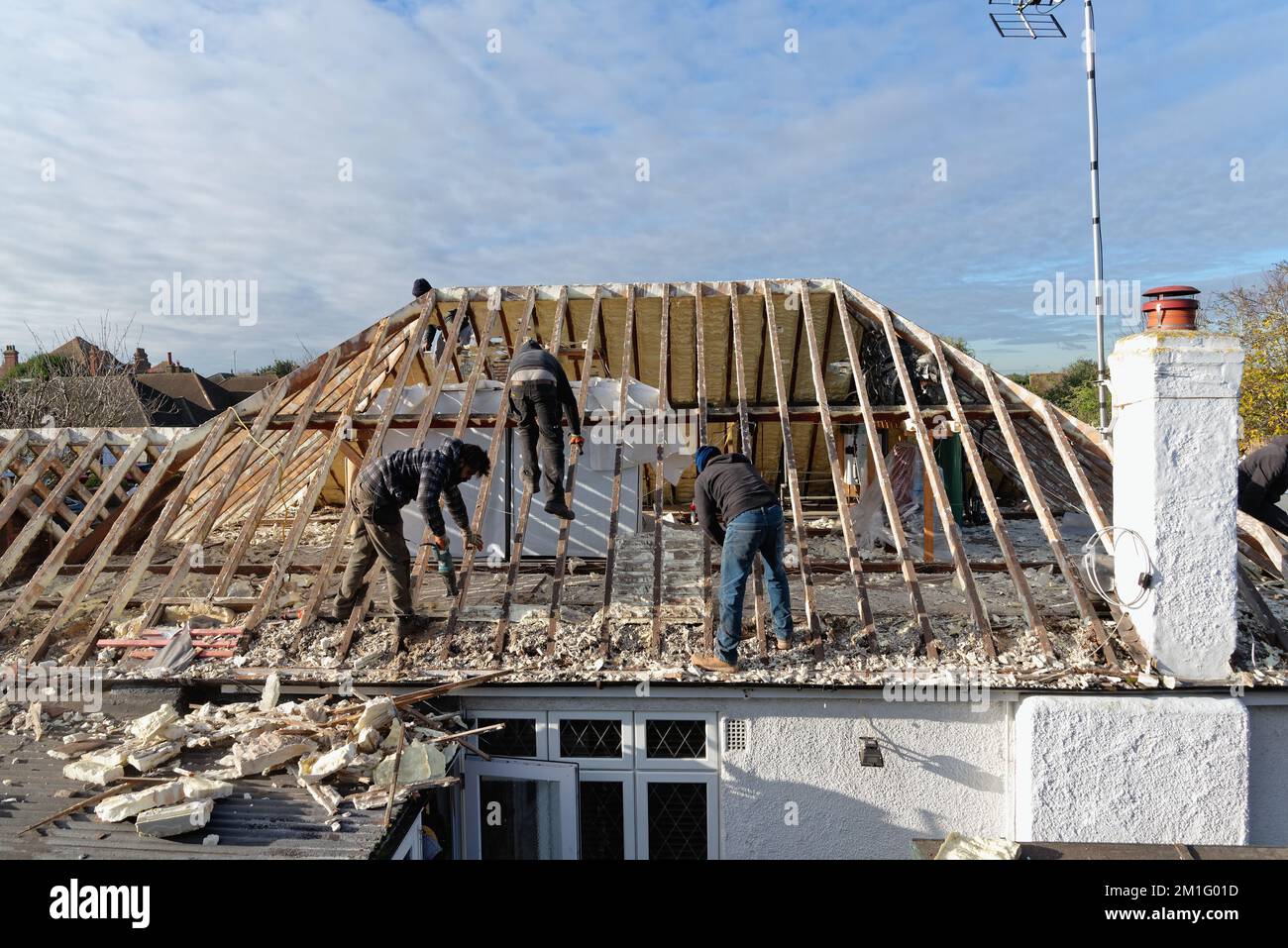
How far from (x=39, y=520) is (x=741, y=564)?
6.16 metres

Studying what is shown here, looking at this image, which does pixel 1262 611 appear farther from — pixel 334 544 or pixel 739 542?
pixel 334 544

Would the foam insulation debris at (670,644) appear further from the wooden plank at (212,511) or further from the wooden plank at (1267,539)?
the wooden plank at (1267,539)

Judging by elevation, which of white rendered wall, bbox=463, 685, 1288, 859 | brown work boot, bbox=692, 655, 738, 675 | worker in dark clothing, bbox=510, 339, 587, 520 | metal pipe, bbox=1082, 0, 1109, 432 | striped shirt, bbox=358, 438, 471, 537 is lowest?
white rendered wall, bbox=463, 685, 1288, 859

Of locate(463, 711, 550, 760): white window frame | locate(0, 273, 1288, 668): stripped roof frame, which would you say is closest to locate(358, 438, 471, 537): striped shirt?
locate(0, 273, 1288, 668): stripped roof frame

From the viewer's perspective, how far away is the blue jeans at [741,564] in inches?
198

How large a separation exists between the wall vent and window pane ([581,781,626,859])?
919mm

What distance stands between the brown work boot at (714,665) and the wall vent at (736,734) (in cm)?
41

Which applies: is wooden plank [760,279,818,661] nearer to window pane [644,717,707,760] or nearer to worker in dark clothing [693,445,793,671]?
worker in dark clothing [693,445,793,671]

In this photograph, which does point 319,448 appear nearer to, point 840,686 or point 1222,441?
point 840,686

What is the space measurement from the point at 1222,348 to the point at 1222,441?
566mm

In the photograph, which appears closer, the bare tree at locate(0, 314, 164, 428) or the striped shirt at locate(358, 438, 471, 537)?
the striped shirt at locate(358, 438, 471, 537)

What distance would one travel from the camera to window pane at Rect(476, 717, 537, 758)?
211 inches

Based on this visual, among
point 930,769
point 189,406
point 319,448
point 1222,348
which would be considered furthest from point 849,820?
point 189,406

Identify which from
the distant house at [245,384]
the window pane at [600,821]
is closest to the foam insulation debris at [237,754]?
the window pane at [600,821]
